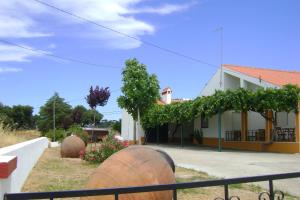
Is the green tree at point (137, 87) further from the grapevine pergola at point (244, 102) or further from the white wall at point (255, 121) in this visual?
the white wall at point (255, 121)

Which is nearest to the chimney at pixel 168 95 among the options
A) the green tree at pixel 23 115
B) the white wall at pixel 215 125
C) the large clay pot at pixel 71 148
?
the white wall at pixel 215 125

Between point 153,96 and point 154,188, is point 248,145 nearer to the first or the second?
point 153,96

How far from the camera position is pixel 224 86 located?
3316cm

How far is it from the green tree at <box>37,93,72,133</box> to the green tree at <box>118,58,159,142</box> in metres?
36.9

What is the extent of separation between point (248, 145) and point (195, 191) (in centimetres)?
1888

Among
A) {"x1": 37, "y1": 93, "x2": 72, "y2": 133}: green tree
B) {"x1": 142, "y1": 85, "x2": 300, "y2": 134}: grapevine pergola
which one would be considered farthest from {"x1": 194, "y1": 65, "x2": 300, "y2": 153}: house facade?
{"x1": 37, "y1": 93, "x2": 72, "y2": 133}: green tree

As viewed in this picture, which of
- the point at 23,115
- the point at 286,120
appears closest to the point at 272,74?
the point at 286,120

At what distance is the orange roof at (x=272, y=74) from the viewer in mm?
29425

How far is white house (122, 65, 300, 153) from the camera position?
25.8 metres

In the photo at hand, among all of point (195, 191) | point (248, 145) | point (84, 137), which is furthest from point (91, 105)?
point (195, 191)

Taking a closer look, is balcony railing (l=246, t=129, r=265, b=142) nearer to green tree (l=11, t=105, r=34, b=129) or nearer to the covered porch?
the covered porch

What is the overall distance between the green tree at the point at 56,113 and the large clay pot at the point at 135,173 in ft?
188

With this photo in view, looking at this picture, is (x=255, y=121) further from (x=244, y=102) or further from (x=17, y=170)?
(x=17, y=170)

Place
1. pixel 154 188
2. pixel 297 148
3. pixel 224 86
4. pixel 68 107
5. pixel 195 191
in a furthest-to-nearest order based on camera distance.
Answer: pixel 68 107
pixel 224 86
pixel 297 148
pixel 195 191
pixel 154 188
